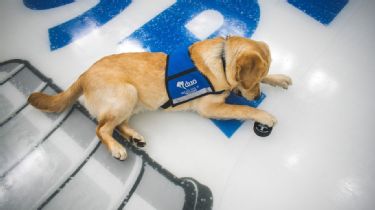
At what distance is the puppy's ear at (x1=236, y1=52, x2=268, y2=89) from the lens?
235 cm

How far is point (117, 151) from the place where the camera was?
8.95 ft

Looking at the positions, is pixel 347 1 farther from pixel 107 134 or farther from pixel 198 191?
pixel 107 134

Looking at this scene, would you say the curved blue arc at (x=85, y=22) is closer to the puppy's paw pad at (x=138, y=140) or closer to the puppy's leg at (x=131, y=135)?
the puppy's leg at (x=131, y=135)

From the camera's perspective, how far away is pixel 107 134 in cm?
276

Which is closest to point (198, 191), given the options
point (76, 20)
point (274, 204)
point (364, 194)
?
point (274, 204)

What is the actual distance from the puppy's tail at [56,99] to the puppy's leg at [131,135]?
0.54 meters

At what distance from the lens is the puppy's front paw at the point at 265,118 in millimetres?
2730

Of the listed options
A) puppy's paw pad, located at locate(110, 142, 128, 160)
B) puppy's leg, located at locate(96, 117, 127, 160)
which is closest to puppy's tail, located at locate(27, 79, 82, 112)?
puppy's leg, located at locate(96, 117, 127, 160)

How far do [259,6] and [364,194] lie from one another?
8.01ft

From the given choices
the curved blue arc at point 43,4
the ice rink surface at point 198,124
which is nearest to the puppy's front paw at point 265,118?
the ice rink surface at point 198,124

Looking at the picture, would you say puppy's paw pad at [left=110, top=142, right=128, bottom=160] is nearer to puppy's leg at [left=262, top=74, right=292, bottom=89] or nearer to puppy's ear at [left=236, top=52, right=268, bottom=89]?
puppy's ear at [left=236, top=52, right=268, bottom=89]

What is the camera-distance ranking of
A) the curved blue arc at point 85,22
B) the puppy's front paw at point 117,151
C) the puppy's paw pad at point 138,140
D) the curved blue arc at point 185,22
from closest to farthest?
the puppy's front paw at point 117,151
the puppy's paw pad at point 138,140
the curved blue arc at point 185,22
the curved blue arc at point 85,22

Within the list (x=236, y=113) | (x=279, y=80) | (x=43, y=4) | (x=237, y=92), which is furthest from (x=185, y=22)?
(x=43, y=4)

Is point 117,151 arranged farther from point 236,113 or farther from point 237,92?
point 237,92
